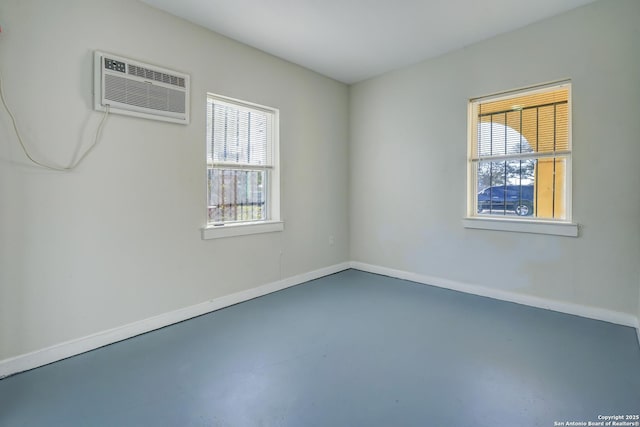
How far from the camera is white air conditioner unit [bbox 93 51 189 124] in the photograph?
8.02 feet

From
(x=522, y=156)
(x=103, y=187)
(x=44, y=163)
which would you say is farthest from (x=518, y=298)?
(x=44, y=163)

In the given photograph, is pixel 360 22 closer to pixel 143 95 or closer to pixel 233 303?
pixel 143 95

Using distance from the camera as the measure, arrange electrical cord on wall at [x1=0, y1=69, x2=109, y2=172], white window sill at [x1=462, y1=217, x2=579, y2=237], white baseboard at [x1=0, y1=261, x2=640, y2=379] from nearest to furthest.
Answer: electrical cord on wall at [x1=0, y1=69, x2=109, y2=172], white baseboard at [x1=0, y1=261, x2=640, y2=379], white window sill at [x1=462, y1=217, x2=579, y2=237]

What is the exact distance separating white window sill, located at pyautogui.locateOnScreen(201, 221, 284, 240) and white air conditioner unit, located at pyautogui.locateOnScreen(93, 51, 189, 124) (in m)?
1.04

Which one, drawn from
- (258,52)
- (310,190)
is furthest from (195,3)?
(310,190)

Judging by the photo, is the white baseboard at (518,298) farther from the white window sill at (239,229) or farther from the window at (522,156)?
the white window sill at (239,229)

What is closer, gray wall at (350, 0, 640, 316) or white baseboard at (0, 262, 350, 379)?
white baseboard at (0, 262, 350, 379)

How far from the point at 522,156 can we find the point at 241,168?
293 centimetres

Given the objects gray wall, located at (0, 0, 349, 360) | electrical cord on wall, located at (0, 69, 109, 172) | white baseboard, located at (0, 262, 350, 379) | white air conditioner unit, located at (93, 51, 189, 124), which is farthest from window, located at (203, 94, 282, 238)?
electrical cord on wall, located at (0, 69, 109, 172)

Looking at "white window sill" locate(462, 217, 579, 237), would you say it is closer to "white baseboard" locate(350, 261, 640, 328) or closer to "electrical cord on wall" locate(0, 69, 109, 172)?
"white baseboard" locate(350, 261, 640, 328)

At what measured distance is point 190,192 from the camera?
3020 mm

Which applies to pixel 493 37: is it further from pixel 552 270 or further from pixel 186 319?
pixel 186 319

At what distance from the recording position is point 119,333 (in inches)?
101

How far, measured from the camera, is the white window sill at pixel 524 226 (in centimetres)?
301
